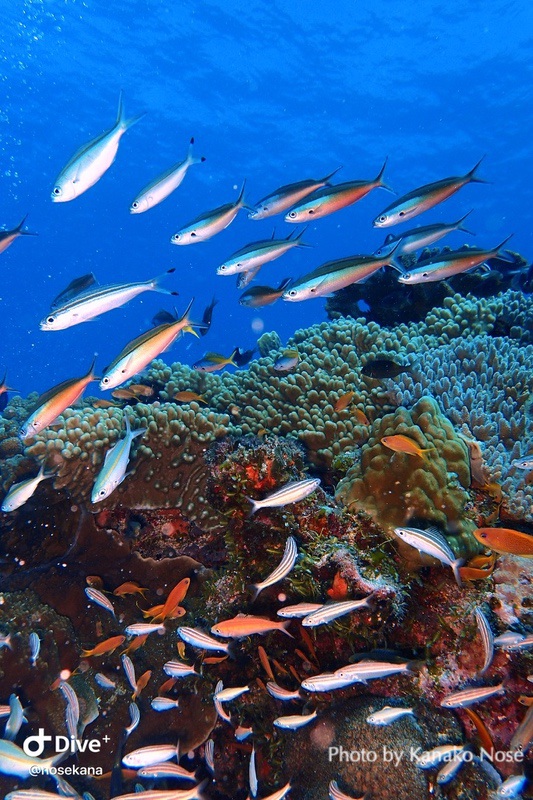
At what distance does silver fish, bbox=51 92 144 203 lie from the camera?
11.3 ft

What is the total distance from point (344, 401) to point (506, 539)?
95.0 inches

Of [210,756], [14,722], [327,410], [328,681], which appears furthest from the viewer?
[327,410]

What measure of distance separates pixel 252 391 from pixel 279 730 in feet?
12.9

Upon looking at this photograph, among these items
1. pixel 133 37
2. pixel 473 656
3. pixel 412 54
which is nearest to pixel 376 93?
pixel 412 54

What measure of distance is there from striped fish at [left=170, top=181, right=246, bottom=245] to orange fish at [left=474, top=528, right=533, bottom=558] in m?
3.58

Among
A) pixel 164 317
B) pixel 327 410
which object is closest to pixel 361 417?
pixel 327 410

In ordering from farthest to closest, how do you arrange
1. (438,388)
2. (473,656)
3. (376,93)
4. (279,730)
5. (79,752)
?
(376,93), (438,388), (79,752), (279,730), (473,656)

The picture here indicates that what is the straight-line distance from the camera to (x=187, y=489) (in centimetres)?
535

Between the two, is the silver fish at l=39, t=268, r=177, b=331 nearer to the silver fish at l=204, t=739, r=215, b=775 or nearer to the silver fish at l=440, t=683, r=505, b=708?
the silver fish at l=440, t=683, r=505, b=708

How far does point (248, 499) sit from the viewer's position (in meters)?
3.28

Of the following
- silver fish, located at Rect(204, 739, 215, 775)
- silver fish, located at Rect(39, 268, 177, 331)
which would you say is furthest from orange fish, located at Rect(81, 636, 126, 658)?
silver fish, located at Rect(39, 268, 177, 331)

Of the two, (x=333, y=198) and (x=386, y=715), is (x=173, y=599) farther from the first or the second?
(x=333, y=198)

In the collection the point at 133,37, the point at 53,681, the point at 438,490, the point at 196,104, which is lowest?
the point at 53,681

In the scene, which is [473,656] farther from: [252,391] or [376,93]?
[376,93]
